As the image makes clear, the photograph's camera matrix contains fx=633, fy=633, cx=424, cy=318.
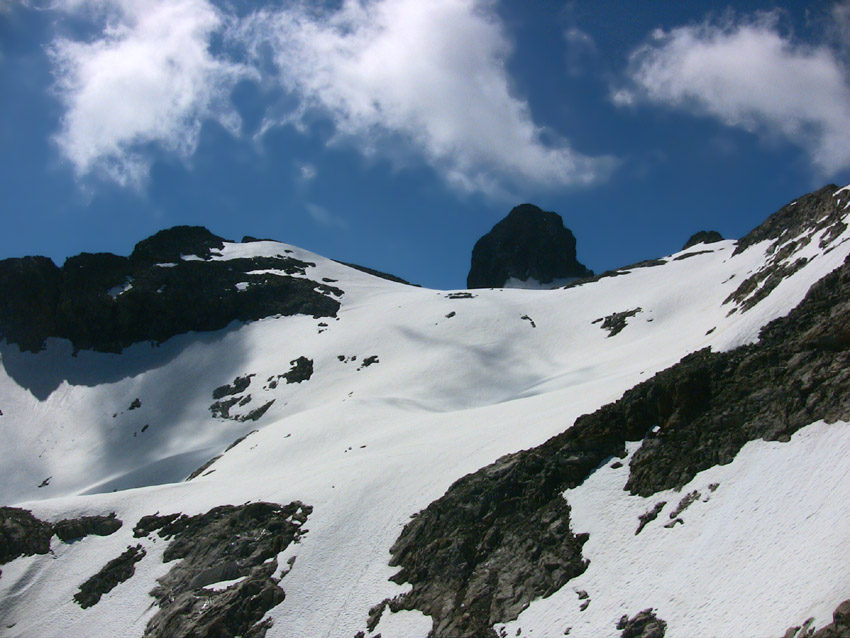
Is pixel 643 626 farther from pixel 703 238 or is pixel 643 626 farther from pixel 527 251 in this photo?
pixel 527 251

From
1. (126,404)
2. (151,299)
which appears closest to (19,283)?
(151,299)

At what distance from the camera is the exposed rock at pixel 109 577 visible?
34.5 m

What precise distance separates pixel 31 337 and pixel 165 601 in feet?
264

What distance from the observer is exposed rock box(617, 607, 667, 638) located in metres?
17.9

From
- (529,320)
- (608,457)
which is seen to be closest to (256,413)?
(529,320)

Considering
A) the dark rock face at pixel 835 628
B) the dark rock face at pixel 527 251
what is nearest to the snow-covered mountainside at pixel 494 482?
the dark rock face at pixel 835 628

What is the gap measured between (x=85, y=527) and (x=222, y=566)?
14386 millimetres

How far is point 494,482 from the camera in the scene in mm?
29500

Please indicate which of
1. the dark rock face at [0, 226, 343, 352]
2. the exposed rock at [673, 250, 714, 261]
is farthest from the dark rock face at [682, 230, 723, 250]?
the dark rock face at [0, 226, 343, 352]

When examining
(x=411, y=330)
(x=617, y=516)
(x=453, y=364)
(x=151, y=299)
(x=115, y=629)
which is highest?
(x=151, y=299)

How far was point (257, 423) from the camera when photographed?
67938 mm

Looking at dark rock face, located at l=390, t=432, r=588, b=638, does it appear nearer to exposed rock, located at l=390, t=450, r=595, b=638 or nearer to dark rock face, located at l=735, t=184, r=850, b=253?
exposed rock, located at l=390, t=450, r=595, b=638

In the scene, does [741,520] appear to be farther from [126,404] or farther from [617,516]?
[126,404]

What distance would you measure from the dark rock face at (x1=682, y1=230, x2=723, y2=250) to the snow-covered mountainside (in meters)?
26.0
